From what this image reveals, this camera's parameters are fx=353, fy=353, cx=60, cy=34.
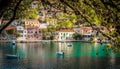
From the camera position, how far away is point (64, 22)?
6938 mm

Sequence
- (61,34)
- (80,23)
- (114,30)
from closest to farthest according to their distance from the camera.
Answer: (114,30) → (80,23) → (61,34)

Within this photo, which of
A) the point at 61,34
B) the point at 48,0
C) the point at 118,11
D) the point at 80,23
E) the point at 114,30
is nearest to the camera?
the point at 118,11

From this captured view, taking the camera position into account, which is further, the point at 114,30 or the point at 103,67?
the point at 103,67

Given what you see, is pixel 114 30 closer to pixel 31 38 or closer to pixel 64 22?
pixel 64 22

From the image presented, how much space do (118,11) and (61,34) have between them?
141391 mm

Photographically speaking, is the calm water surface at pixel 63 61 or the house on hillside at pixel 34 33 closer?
the calm water surface at pixel 63 61

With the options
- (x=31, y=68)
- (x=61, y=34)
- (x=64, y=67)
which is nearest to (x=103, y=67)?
(x=64, y=67)

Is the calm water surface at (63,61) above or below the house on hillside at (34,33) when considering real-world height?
below

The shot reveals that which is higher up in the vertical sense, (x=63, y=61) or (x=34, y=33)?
(x=34, y=33)

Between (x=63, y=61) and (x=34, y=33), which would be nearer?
(x=63, y=61)

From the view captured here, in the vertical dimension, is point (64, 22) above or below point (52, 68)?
above

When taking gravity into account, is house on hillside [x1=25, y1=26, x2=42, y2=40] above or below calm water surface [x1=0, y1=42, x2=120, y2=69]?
above

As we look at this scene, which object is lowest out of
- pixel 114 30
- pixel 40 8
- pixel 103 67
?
pixel 103 67

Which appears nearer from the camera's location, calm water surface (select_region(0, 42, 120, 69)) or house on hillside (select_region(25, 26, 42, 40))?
calm water surface (select_region(0, 42, 120, 69))
